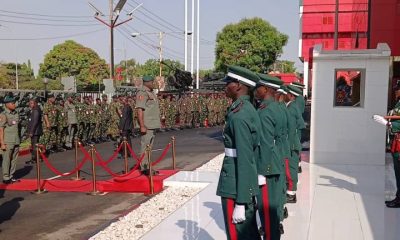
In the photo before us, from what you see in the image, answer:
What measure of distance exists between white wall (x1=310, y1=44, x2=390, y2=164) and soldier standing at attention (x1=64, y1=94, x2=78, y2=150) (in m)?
8.01

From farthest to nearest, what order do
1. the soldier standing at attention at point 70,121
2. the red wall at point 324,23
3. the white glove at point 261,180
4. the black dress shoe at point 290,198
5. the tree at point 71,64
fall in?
1. the tree at point 71,64
2. the red wall at point 324,23
3. the soldier standing at attention at point 70,121
4. the black dress shoe at point 290,198
5. the white glove at point 261,180

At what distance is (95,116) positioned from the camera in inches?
650

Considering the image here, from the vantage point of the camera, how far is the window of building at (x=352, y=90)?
1095cm

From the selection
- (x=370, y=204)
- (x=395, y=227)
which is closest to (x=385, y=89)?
(x=370, y=204)

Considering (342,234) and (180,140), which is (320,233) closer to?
(342,234)

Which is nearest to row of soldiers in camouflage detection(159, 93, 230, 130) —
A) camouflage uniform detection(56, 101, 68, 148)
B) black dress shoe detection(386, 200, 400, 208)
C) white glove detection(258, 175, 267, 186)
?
camouflage uniform detection(56, 101, 68, 148)

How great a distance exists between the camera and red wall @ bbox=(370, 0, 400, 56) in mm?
15750

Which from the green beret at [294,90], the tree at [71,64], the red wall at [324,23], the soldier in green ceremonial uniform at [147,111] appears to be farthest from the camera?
Result: the tree at [71,64]

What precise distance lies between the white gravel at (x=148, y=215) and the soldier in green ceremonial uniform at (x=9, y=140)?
11.0 ft

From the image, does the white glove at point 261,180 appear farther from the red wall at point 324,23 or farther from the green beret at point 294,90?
the red wall at point 324,23

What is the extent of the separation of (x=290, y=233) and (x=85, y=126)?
39.2ft

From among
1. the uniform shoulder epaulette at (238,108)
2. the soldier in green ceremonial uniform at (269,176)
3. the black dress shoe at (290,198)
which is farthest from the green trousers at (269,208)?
the black dress shoe at (290,198)

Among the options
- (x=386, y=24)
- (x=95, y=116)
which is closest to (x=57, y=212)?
(x=95, y=116)

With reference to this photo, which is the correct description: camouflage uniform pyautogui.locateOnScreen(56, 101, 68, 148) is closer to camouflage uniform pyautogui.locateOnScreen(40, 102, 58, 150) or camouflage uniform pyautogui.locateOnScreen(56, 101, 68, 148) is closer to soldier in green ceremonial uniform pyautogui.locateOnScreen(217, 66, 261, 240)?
camouflage uniform pyautogui.locateOnScreen(40, 102, 58, 150)
